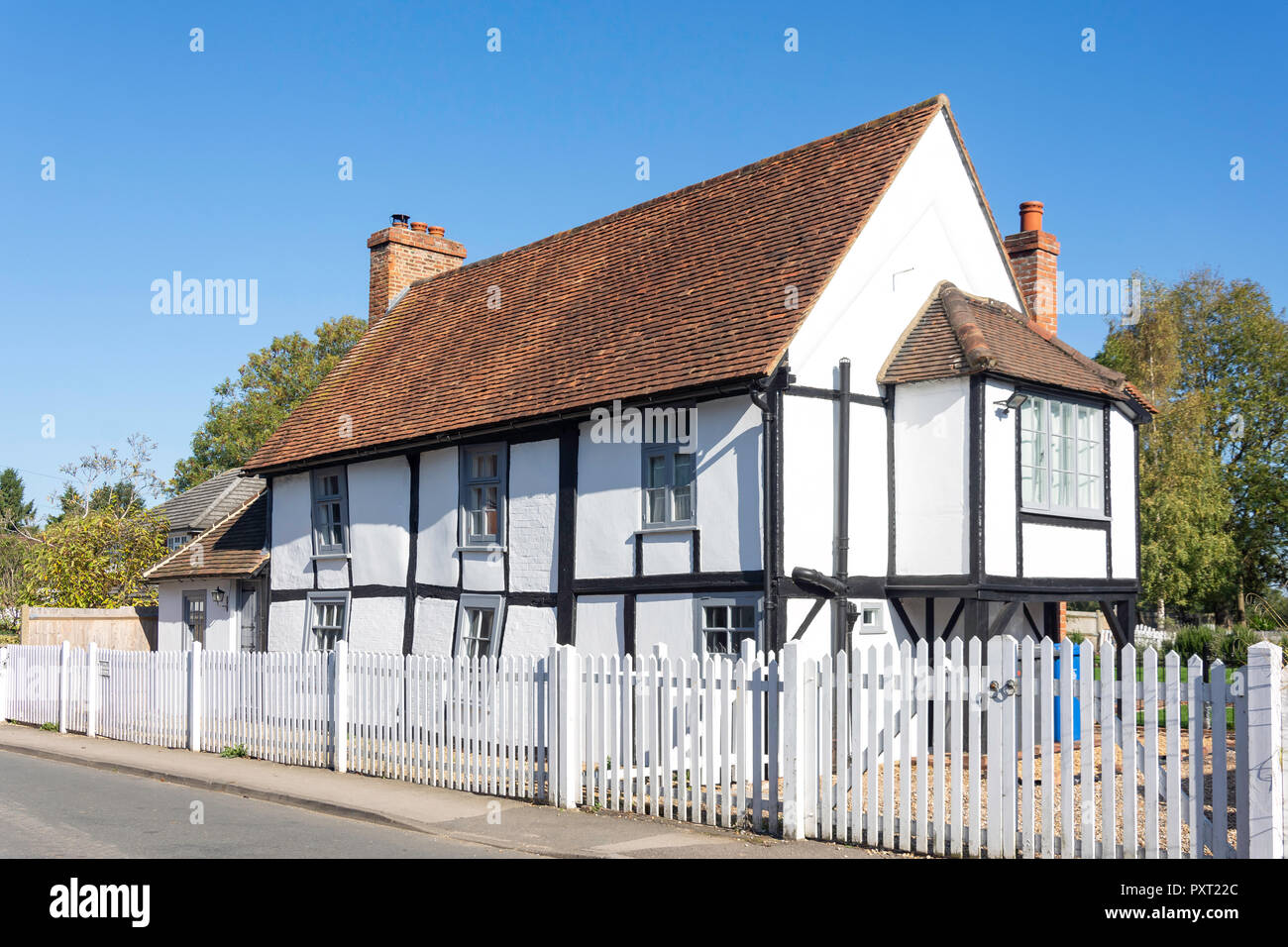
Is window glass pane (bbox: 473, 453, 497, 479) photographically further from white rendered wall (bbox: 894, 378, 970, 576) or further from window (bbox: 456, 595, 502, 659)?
white rendered wall (bbox: 894, 378, 970, 576)

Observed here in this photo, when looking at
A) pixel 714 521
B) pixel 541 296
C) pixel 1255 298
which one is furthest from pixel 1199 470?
pixel 714 521

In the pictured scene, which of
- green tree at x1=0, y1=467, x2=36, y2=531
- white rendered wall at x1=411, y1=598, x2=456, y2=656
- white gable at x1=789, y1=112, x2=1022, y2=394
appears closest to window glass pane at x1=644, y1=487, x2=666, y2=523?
white gable at x1=789, y1=112, x2=1022, y2=394

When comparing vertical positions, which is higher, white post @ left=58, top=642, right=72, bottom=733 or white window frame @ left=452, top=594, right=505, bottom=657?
white window frame @ left=452, top=594, right=505, bottom=657

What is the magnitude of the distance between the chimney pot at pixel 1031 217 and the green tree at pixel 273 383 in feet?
125

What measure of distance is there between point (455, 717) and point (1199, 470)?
3810 centimetres

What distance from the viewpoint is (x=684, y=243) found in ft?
59.7

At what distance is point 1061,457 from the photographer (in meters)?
15.4

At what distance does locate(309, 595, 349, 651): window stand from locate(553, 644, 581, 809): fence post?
407 inches

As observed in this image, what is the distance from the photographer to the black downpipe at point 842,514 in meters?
14.3

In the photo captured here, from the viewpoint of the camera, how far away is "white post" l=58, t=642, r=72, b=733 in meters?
19.5

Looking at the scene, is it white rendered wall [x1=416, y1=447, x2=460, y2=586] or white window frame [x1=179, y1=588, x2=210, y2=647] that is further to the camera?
white window frame [x1=179, y1=588, x2=210, y2=647]

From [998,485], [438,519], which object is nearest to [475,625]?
[438,519]

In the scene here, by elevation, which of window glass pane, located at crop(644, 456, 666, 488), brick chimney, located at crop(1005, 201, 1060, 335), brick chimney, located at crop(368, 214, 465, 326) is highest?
brick chimney, located at crop(368, 214, 465, 326)

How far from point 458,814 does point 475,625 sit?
7.18 m
